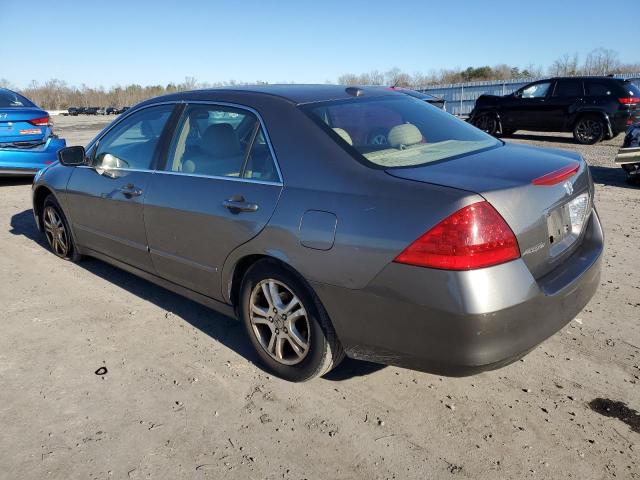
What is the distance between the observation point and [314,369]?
2.90m

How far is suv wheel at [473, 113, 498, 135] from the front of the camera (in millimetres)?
15719

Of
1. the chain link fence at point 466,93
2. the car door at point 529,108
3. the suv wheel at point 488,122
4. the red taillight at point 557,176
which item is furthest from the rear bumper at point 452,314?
the chain link fence at point 466,93

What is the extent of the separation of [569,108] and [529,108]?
1149 mm

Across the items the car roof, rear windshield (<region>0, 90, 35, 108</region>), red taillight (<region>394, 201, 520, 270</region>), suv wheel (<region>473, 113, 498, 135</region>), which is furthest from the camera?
suv wheel (<region>473, 113, 498, 135</region>)

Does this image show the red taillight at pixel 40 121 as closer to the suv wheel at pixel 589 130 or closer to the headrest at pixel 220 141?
the headrest at pixel 220 141

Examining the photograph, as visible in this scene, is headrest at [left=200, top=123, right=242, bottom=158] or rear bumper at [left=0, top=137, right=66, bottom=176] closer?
headrest at [left=200, top=123, right=242, bottom=158]

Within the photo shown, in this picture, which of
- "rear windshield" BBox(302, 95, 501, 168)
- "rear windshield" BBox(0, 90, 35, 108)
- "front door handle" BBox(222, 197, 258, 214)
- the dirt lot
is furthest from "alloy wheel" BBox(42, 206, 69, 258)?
"rear windshield" BBox(0, 90, 35, 108)

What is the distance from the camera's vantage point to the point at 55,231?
5234 mm

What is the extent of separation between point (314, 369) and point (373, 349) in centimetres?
45

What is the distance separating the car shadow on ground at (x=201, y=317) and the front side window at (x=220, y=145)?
3.63ft

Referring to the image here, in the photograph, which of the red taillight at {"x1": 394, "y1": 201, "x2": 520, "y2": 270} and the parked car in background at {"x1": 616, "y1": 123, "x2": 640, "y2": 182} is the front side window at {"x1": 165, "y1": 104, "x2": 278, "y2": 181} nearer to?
the red taillight at {"x1": 394, "y1": 201, "x2": 520, "y2": 270}

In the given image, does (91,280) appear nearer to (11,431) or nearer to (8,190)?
(11,431)

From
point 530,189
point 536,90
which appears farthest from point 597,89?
point 530,189

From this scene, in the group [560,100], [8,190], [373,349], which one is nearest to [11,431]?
[373,349]
